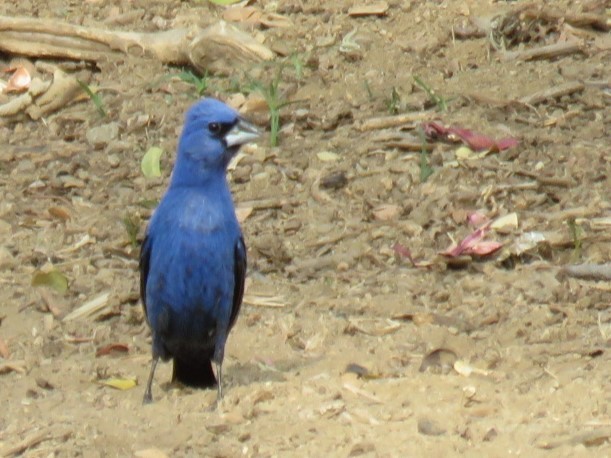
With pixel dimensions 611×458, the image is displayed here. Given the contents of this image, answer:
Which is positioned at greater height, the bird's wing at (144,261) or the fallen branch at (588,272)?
the bird's wing at (144,261)

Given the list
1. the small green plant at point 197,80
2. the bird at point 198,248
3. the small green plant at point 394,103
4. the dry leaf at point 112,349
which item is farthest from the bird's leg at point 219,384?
the small green plant at point 197,80

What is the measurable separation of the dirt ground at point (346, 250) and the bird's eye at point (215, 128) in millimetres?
939

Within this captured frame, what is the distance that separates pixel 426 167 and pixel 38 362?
2.20 metres

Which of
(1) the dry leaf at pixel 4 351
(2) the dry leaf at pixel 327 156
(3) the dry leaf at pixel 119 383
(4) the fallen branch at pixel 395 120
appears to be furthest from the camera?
(4) the fallen branch at pixel 395 120

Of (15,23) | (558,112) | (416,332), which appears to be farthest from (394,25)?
(416,332)

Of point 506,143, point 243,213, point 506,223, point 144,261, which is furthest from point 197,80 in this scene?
point 144,261

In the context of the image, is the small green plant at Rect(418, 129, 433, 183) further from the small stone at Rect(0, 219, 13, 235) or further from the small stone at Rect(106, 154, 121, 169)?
the small stone at Rect(0, 219, 13, 235)

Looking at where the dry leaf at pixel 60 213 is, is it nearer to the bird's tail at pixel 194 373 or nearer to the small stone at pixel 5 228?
the small stone at pixel 5 228

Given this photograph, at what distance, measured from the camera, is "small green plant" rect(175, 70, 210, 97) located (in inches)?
311

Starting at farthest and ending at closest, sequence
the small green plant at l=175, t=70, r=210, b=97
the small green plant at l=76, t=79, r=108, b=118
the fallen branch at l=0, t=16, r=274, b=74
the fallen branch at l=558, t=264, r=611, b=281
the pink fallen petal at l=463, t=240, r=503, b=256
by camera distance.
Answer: the fallen branch at l=0, t=16, r=274, b=74, the small green plant at l=175, t=70, r=210, b=97, the small green plant at l=76, t=79, r=108, b=118, the pink fallen petal at l=463, t=240, r=503, b=256, the fallen branch at l=558, t=264, r=611, b=281

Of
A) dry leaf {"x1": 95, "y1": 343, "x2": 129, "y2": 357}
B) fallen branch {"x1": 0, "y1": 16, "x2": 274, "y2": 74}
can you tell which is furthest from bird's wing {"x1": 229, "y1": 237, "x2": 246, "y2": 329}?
fallen branch {"x1": 0, "y1": 16, "x2": 274, "y2": 74}

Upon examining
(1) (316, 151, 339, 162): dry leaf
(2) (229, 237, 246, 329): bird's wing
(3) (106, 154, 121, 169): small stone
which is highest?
(2) (229, 237, 246, 329): bird's wing

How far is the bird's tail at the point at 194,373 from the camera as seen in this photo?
570cm

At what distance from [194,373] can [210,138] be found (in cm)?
104
